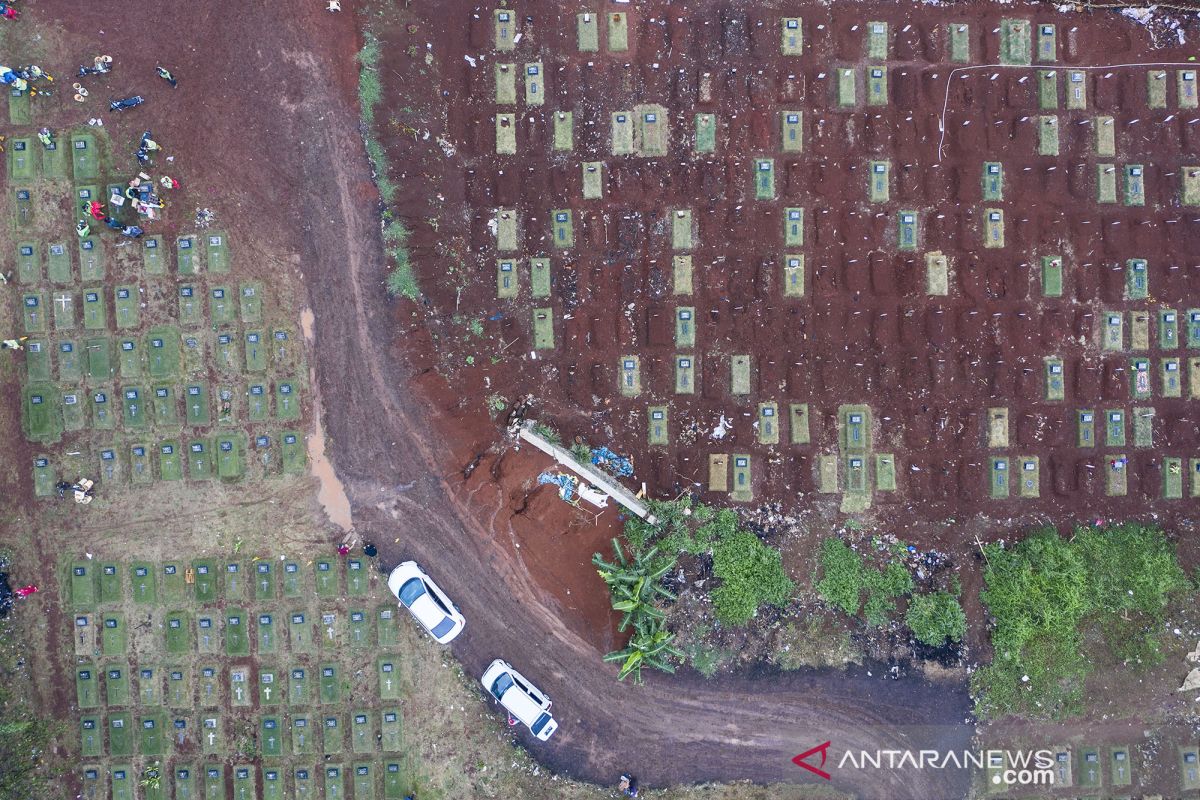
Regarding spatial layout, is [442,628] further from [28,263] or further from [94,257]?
[28,263]

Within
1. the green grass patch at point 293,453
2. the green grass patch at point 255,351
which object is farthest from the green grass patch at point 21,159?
the green grass patch at point 293,453

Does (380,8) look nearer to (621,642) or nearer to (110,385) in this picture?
(110,385)

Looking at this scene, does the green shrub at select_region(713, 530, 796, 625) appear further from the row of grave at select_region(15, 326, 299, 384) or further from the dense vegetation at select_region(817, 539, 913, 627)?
the row of grave at select_region(15, 326, 299, 384)

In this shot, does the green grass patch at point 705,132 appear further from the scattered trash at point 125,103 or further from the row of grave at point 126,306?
the scattered trash at point 125,103

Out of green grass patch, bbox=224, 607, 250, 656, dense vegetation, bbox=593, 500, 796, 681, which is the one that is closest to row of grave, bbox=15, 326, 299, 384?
green grass patch, bbox=224, 607, 250, 656

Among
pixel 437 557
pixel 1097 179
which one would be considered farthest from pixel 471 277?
pixel 1097 179

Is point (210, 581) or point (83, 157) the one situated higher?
point (83, 157)

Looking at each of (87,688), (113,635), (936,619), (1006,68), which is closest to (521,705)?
(113,635)
